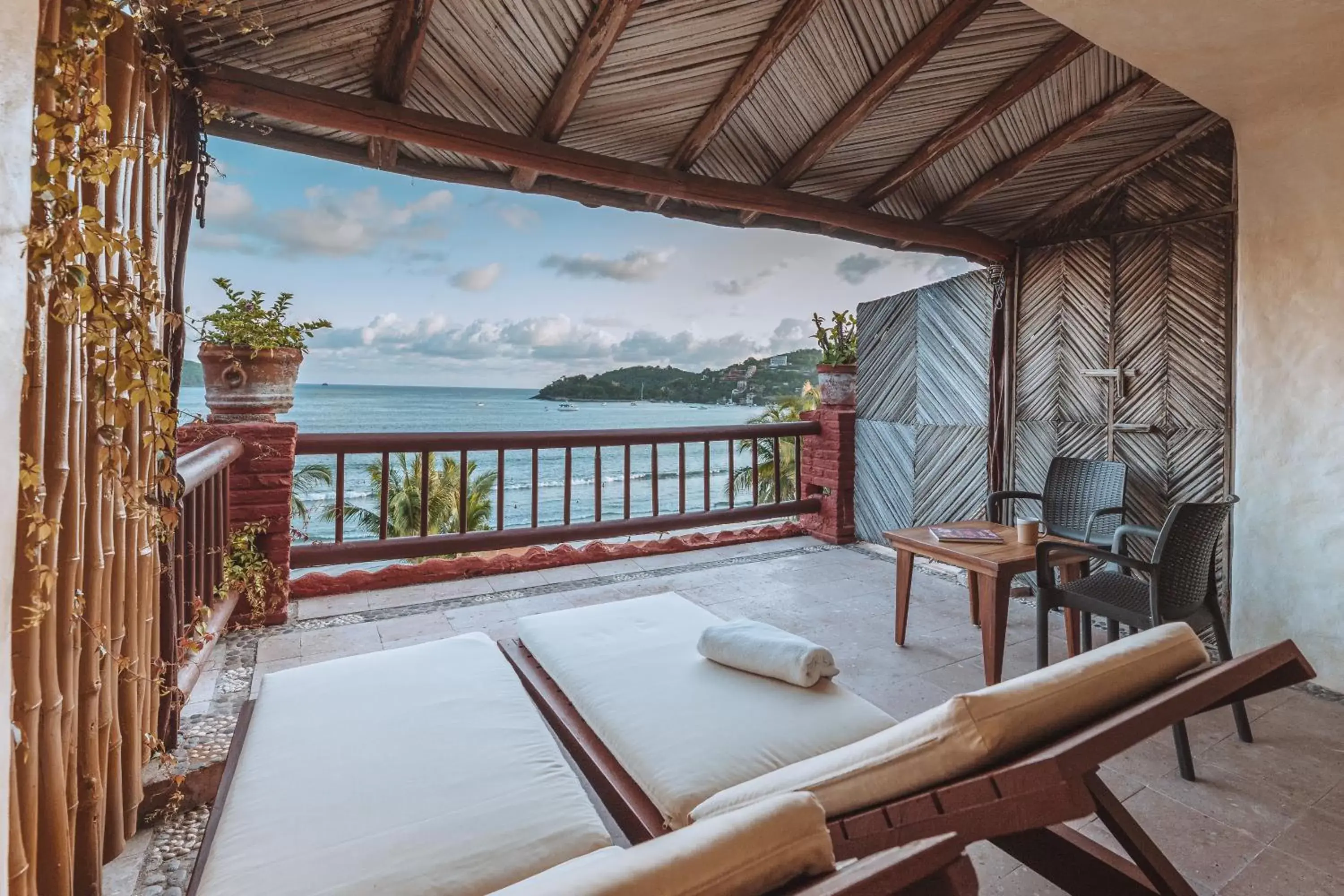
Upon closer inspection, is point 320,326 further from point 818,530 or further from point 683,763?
point 818,530

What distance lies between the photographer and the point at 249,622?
3303 millimetres

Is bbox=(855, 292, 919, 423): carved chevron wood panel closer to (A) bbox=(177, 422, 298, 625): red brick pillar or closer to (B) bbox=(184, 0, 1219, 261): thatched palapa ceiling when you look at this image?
(B) bbox=(184, 0, 1219, 261): thatched palapa ceiling

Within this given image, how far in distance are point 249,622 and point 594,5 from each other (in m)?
3.26

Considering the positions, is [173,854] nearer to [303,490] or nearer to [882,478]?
[882,478]

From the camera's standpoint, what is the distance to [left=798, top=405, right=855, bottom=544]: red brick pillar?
5426mm

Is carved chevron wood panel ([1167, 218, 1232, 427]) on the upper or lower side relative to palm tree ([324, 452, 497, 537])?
upper

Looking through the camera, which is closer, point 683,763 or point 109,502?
point 683,763

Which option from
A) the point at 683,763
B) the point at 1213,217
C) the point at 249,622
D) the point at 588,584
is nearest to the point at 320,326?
the point at 249,622

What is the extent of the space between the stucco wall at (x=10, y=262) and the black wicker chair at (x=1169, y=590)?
2.83 metres

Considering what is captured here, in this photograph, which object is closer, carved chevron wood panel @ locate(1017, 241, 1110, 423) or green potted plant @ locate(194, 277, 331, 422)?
green potted plant @ locate(194, 277, 331, 422)

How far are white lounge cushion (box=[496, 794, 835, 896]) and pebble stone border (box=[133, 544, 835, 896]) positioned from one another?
1.41 meters

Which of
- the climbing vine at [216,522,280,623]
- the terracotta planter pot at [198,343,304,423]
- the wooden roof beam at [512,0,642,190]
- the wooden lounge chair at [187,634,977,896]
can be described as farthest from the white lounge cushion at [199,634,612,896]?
the wooden roof beam at [512,0,642,190]

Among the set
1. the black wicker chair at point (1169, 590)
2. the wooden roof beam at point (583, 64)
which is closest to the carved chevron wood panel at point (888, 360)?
the black wicker chair at point (1169, 590)

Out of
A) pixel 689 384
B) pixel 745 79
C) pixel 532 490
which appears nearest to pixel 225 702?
pixel 532 490
